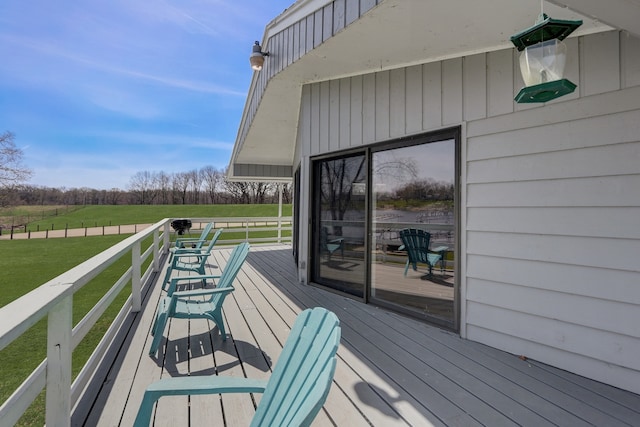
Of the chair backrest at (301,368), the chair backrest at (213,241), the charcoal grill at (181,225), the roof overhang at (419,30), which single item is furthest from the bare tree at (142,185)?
the chair backrest at (301,368)

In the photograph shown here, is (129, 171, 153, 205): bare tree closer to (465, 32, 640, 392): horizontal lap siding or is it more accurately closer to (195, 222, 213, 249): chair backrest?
(195, 222, 213, 249): chair backrest

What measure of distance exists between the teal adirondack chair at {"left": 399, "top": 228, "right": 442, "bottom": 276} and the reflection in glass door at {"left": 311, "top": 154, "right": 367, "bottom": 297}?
0.57 m

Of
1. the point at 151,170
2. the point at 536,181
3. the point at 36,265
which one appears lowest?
the point at 36,265

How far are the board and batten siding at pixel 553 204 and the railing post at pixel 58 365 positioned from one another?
266 cm

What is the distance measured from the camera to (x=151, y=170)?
3931 centimetres

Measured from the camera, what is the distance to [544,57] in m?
1.52

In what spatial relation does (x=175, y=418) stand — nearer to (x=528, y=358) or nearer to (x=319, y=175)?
(x=528, y=358)

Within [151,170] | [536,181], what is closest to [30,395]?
[536,181]

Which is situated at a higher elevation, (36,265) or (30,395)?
→ (30,395)

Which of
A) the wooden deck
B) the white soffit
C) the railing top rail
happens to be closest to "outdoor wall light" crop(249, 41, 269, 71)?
the white soffit

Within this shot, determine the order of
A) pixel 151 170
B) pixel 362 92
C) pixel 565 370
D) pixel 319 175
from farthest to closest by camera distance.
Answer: pixel 151 170
pixel 319 175
pixel 362 92
pixel 565 370

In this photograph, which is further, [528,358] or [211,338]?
[211,338]

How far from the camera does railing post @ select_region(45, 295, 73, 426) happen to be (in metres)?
1.26

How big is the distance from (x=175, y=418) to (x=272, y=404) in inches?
33.2
